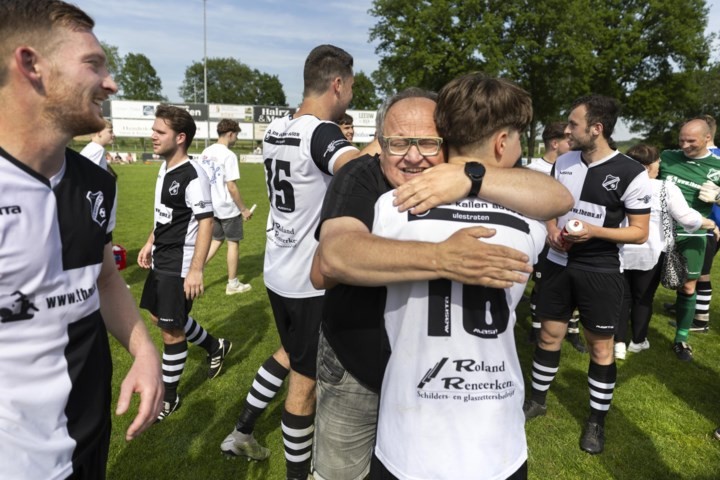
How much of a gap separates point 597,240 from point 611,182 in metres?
0.48

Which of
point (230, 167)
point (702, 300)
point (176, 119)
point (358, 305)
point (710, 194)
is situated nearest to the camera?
point (358, 305)

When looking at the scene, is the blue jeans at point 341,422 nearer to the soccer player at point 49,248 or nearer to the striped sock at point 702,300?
the soccer player at point 49,248

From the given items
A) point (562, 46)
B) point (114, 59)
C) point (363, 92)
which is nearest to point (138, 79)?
point (114, 59)

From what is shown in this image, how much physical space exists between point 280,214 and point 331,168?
2.07 ft

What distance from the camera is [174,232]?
4020mm

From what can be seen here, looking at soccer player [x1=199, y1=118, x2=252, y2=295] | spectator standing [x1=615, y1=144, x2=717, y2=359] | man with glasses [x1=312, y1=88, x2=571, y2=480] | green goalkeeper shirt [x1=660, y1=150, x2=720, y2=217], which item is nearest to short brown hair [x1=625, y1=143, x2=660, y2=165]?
spectator standing [x1=615, y1=144, x2=717, y2=359]

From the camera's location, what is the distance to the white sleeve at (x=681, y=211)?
4504 millimetres

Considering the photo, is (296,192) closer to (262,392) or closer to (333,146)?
(333,146)

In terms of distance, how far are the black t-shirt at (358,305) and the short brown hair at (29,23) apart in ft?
3.53

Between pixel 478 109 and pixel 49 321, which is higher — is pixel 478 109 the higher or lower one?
the higher one

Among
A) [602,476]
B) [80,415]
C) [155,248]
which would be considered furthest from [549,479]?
→ [155,248]

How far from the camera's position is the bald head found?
531 cm

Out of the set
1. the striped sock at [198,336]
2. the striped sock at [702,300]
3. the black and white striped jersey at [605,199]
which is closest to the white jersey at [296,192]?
the striped sock at [198,336]

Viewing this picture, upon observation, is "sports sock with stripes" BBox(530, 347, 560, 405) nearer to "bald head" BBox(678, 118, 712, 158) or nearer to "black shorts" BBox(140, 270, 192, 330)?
"black shorts" BBox(140, 270, 192, 330)
